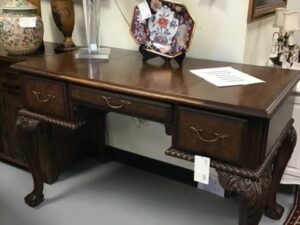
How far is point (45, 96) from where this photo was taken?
161 cm

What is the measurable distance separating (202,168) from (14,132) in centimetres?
141

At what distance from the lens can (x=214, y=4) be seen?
5.75ft

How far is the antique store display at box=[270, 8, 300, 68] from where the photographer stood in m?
1.97

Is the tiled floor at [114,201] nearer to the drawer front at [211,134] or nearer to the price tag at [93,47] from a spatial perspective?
the drawer front at [211,134]

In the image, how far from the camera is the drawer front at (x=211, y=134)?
1178 mm

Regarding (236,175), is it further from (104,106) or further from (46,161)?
(46,161)

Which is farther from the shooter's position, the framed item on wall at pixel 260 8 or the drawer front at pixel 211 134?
the framed item on wall at pixel 260 8

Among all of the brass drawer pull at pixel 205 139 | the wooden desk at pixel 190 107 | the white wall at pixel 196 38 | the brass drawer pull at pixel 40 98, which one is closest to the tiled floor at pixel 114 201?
the white wall at pixel 196 38

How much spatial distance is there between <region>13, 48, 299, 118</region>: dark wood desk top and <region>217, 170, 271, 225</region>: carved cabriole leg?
255 mm

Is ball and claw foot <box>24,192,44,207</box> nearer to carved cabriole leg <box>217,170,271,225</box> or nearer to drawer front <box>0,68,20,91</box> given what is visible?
drawer front <box>0,68,20,91</box>

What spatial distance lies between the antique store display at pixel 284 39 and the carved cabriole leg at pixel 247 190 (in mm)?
1038

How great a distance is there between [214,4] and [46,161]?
51.4 inches

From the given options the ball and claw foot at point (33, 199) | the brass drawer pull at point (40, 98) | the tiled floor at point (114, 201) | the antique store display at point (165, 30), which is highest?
the antique store display at point (165, 30)

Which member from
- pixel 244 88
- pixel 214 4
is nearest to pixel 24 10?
pixel 214 4
